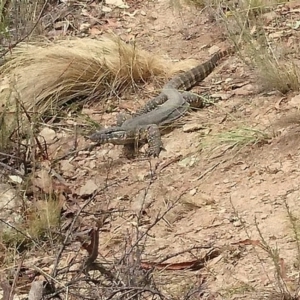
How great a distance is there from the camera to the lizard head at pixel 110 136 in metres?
5.35

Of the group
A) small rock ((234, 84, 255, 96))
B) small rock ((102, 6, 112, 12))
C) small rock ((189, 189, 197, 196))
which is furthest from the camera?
small rock ((102, 6, 112, 12))

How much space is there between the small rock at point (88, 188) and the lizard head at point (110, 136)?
391 millimetres

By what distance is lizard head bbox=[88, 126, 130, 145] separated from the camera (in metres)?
5.35

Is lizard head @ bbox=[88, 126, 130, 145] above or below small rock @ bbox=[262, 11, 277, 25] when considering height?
below

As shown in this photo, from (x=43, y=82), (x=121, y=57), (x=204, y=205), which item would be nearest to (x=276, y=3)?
(x=121, y=57)

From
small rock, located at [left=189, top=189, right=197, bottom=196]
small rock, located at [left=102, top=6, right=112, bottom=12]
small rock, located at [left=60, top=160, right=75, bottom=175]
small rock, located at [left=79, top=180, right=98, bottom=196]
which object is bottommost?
small rock, located at [left=60, top=160, right=75, bottom=175]

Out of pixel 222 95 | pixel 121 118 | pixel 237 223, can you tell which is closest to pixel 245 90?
pixel 222 95

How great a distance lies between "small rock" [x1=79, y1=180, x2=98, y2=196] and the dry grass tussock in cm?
112

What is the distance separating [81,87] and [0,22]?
781mm

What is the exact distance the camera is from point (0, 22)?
20.1ft

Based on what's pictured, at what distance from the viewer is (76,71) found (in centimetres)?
621

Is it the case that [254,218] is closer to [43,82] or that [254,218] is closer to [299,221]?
[299,221]

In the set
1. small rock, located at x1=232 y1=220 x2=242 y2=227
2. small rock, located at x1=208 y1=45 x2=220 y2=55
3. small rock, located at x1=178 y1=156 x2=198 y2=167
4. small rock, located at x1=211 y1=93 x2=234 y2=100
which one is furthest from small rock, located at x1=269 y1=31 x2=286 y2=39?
small rock, located at x1=232 y1=220 x2=242 y2=227

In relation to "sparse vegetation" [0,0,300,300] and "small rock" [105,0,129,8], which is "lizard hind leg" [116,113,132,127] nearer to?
"sparse vegetation" [0,0,300,300]
